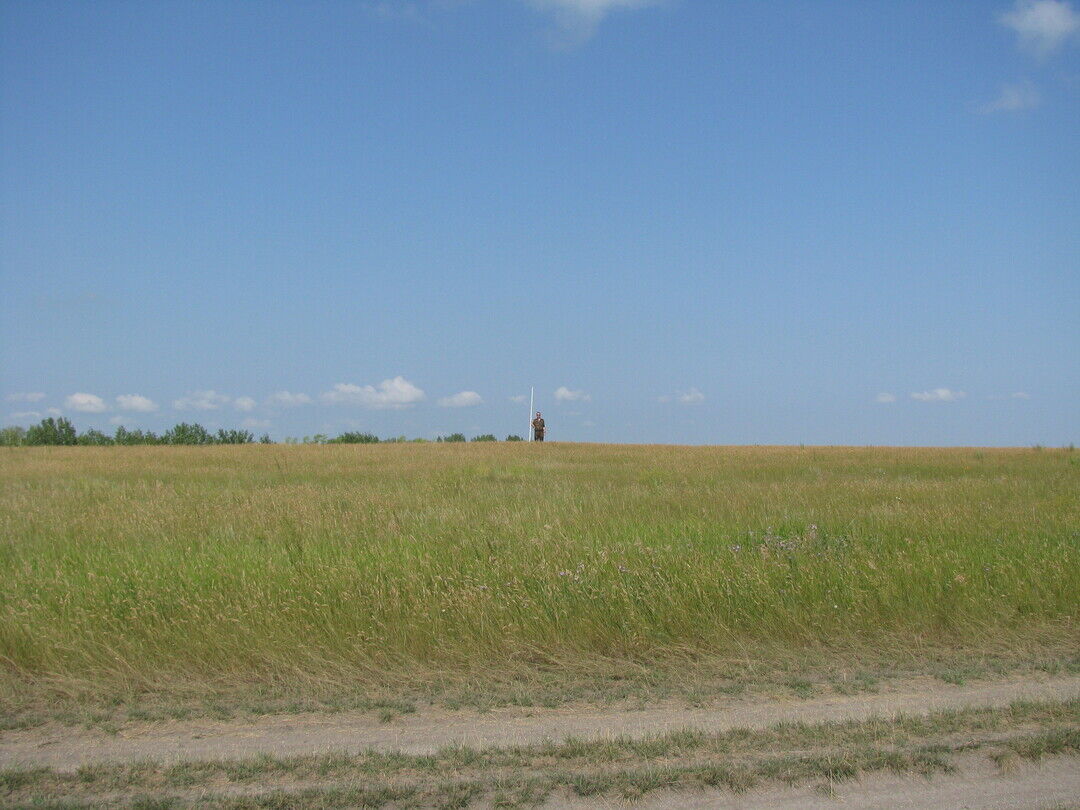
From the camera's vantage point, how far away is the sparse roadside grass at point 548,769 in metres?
3.92

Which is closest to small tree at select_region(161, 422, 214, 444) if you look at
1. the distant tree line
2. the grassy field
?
the distant tree line

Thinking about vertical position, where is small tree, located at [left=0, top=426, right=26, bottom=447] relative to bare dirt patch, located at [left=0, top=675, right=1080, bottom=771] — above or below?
above

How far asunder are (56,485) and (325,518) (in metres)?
11.2

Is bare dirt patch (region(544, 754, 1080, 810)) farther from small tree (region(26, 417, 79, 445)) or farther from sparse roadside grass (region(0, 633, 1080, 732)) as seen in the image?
small tree (region(26, 417, 79, 445))

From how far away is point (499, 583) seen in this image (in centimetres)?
741

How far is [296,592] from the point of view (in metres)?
7.26

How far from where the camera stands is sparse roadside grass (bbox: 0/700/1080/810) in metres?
3.92

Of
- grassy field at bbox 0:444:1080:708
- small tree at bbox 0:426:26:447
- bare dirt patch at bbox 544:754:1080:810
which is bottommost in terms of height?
bare dirt patch at bbox 544:754:1080:810

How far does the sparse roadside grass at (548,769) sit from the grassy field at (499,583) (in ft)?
5.35

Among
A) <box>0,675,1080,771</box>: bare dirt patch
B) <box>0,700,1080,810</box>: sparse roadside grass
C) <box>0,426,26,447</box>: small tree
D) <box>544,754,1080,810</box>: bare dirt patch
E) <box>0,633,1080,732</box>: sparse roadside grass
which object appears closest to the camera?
<box>544,754,1080,810</box>: bare dirt patch

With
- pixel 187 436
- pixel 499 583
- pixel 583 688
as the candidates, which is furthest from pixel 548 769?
pixel 187 436

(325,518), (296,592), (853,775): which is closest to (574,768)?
(853,775)

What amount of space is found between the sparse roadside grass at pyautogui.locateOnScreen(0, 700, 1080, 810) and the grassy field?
1.63 m

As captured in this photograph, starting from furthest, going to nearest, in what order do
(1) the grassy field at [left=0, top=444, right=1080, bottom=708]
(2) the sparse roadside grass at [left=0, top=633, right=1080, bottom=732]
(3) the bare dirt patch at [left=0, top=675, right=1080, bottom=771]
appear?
(1) the grassy field at [left=0, top=444, right=1080, bottom=708], (2) the sparse roadside grass at [left=0, top=633, right=1080, bottom=732], (3) the bare dirt patch at [left=0, top=675, right=1080, bottom=771]
